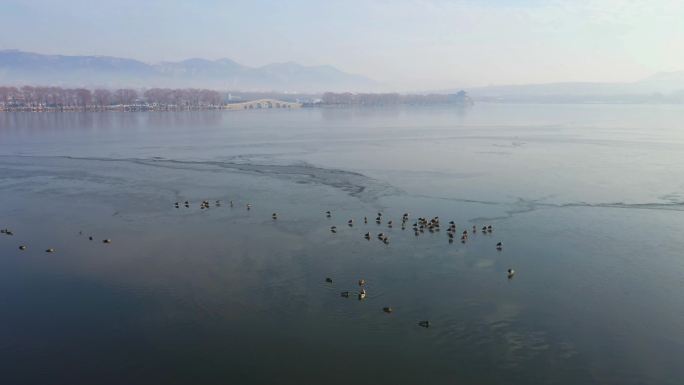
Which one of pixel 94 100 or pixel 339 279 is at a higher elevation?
pixel 94 100

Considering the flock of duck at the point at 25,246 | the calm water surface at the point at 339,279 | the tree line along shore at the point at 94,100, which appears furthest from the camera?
the tree line along shore at the point at 94,100

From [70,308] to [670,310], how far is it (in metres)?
10.4

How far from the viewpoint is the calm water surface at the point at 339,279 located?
766cm

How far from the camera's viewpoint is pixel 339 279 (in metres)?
10.4

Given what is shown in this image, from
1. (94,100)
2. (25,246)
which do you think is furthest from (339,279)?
(94,100)

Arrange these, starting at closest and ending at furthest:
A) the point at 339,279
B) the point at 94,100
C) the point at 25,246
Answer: the point at 339,279 → the point at 25,246 → the point at 94,100

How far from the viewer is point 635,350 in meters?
7.93

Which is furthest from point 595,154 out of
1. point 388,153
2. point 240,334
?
point 240,334

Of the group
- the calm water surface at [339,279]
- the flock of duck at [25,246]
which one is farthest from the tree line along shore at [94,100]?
the flock of duck at [25,246]

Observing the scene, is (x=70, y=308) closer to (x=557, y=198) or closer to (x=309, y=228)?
(x=309, y=228)

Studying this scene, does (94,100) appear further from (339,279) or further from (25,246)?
(339,279)

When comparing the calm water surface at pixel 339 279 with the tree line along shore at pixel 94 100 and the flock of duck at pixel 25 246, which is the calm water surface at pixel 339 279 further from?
the tree line along shore at pixel 94 100

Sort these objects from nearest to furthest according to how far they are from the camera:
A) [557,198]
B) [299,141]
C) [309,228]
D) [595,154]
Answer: [309,228]
[557,198]
[595,154]
[299,141]

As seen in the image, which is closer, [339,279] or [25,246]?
[339,279]
